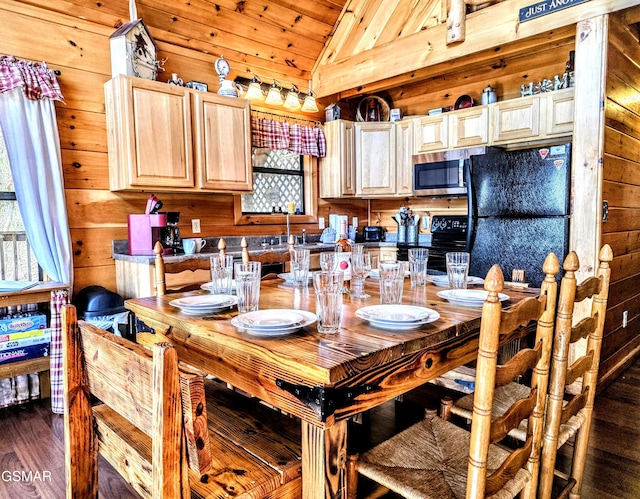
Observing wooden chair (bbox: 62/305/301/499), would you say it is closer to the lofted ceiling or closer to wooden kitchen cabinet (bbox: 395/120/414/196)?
the lofted ceiling

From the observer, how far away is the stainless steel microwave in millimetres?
3686

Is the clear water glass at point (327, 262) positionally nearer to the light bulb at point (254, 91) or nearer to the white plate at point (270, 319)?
the white plate at point (270, 319)

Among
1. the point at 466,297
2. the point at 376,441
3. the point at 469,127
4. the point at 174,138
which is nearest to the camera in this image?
the point at 466,297

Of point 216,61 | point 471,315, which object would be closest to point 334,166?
point 216,61

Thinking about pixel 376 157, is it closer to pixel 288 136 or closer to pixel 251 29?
pixel 288 136

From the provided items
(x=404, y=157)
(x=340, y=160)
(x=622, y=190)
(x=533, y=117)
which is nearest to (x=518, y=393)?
(x=622, y=190)

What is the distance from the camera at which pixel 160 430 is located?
2.52ft

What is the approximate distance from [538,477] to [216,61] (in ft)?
12.1

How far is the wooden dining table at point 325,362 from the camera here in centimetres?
100

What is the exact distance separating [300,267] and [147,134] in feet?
5.83

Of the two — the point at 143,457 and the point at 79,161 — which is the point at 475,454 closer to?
the point at 143,457

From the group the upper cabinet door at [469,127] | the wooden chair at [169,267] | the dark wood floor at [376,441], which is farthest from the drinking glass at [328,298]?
the upper cabinet door at [469,127]

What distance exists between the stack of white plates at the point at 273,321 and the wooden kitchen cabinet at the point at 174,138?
208cm

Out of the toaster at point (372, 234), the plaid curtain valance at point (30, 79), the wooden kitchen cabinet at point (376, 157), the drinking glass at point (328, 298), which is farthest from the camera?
the toaster at point (372, 234)
